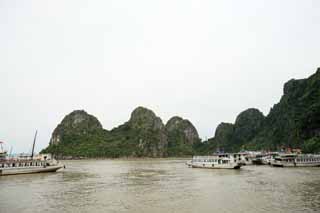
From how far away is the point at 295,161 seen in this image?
2682 inches

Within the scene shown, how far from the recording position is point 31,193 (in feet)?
99.3

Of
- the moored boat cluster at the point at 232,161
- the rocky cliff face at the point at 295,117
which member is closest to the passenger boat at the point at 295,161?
the moored boat cluster at the point at 232,161

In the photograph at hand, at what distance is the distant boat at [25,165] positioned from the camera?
53.9 m

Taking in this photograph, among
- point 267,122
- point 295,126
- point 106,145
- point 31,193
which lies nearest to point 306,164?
point 31,193

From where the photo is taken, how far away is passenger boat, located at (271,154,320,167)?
67.8m

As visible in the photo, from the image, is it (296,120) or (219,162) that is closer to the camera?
(219,162)

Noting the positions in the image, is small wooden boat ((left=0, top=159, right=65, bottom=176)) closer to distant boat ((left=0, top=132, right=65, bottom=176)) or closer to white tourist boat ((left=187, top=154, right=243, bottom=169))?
distant boat ((left=0, top=132, right=65, bottom=176))

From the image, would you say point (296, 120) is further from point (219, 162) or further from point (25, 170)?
point (25, 170)

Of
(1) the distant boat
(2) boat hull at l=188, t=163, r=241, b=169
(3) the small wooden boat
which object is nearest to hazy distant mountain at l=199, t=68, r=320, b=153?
(2) boat hull at l=188, t=163, r=241, b=169

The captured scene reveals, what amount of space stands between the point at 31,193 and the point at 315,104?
399 ft

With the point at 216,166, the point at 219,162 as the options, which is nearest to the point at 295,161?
Result: the point at 219,162

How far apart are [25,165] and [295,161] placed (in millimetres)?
60623

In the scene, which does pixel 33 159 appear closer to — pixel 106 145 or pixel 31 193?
pixel 31 193

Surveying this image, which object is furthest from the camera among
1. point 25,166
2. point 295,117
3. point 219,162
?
point 295,117
